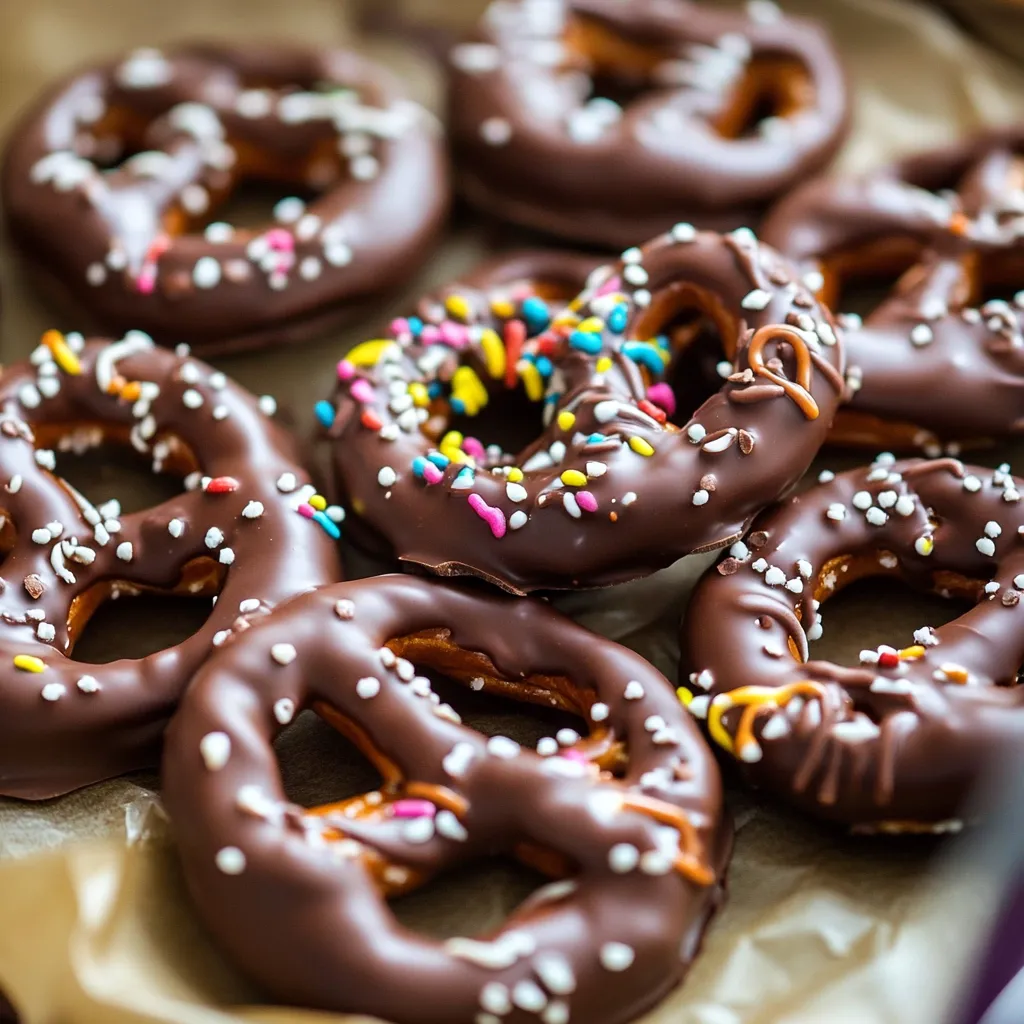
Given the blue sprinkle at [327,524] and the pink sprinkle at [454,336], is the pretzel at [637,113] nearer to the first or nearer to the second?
the pink sprinkle at [454,336]

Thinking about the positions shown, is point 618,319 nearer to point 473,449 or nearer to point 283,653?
point 473,449

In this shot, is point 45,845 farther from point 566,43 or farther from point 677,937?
point 566,43

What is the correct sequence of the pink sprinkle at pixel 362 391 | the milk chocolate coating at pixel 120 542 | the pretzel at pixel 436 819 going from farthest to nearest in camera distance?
the pink sprinkle at pixel 362 391, the milk chocolate coating at pixel 120 542, the pretzel at pixel 436 819

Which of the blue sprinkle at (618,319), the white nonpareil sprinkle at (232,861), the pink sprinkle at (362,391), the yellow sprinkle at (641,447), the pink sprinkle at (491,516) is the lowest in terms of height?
the white nonpareil sprinkle at (232,861)

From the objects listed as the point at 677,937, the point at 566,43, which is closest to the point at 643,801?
the point at 677,937

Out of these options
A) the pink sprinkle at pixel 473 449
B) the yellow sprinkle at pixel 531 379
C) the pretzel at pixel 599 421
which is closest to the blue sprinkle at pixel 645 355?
the pretzel at pixel 599 421
